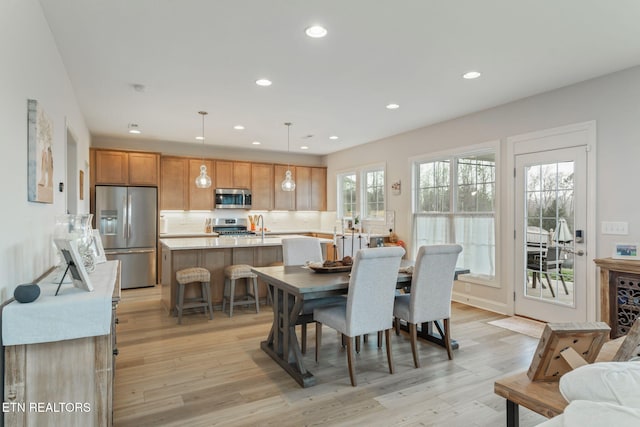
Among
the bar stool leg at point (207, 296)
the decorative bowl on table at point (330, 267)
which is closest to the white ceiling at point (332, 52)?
the decorative bowl on table at point (330, 267)

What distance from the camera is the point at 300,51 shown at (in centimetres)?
310

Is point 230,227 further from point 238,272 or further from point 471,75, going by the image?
point 471,75

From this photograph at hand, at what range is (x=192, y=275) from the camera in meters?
4.34

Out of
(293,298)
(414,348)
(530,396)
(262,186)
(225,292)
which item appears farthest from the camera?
(262,186)

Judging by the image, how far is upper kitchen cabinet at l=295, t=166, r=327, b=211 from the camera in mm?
8195

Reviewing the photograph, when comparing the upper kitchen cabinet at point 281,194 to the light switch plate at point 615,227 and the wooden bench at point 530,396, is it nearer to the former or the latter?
the light switch plate at point 615,227

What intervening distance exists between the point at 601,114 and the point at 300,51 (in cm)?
303

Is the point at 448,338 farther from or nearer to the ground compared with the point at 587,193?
nearer to the ground

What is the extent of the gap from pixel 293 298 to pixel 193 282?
1964mm

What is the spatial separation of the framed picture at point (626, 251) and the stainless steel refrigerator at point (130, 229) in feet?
21.0

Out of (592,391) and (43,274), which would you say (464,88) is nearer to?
(592,391)

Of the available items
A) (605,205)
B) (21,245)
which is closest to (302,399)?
(21,245)

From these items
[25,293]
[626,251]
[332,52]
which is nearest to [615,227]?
[626,251]

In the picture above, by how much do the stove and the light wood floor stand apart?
3465 millimetres
